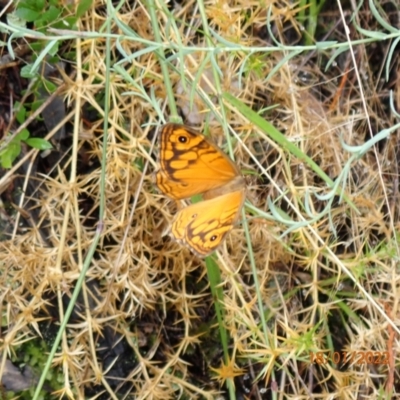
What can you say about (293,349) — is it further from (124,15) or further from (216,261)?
(124,15)

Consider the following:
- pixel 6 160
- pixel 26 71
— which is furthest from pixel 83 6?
pixel 6 160

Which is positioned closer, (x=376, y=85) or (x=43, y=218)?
(x=43, y=218)

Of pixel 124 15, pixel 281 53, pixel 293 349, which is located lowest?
pixel 293 349

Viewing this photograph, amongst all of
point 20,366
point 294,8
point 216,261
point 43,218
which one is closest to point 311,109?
point 294,8

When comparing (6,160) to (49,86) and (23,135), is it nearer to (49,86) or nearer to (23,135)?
(23,135)
